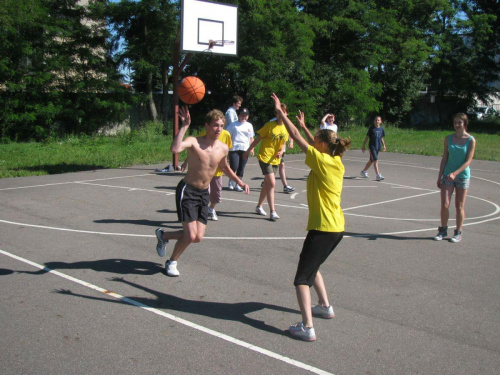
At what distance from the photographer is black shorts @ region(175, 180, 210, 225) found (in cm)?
606

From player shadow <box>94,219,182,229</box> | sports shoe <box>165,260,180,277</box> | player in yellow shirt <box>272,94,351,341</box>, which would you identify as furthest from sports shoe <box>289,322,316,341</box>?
player shadow <box>94,219,182,229</box>

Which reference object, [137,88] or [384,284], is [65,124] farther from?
[384,284]

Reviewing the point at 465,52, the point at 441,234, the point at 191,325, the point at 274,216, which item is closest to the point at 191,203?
the point at 191,325

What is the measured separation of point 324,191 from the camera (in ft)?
15.7

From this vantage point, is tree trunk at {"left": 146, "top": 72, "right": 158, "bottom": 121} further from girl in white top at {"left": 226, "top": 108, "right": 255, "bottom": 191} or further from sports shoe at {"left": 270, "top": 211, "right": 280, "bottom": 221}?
sports shoe at {"left": 270, "top": 211, "right": 280, "bottom": 221}

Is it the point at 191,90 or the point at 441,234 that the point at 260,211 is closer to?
the point at 441,234

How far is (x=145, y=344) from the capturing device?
4508mm

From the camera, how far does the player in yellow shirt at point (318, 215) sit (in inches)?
183

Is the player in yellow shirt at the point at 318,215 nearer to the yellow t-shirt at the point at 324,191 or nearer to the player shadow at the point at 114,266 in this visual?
the yellow t-shirt at the point at 324,191

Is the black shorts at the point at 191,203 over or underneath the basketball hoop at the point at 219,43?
underneath

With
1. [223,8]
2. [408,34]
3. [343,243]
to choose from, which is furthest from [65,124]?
[408,34]

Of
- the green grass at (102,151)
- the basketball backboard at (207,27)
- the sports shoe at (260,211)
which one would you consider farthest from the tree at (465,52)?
the sports shoe at (260,211)

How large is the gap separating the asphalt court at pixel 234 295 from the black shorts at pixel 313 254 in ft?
1.89

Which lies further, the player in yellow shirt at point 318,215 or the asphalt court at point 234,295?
the player in yellow shirt at point 318,215
